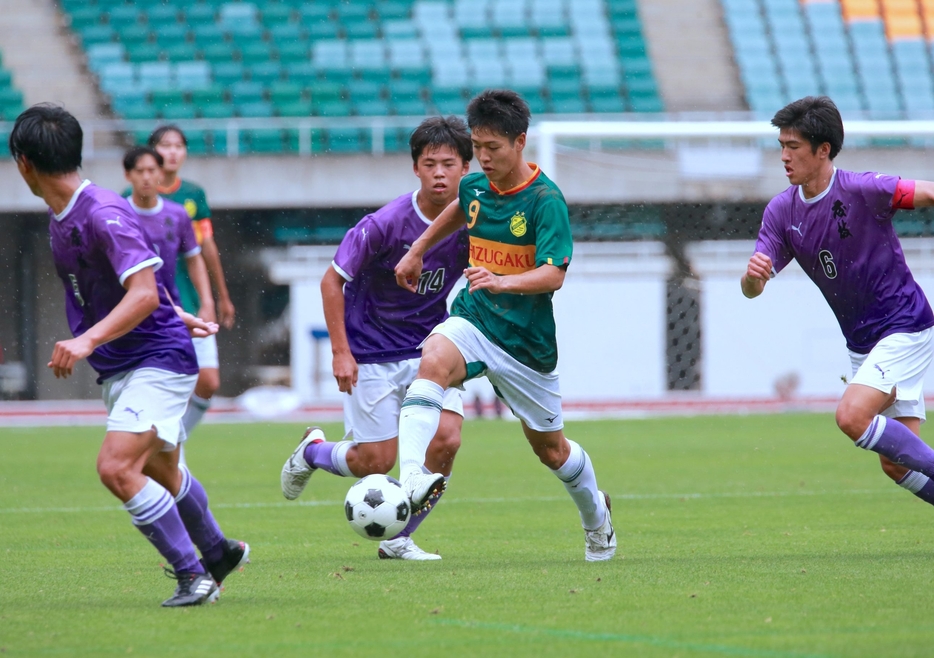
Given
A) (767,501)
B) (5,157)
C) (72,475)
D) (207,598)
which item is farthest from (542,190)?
(5,157)

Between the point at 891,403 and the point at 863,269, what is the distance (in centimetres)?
61

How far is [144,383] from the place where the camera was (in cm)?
443

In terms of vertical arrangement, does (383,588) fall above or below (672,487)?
above

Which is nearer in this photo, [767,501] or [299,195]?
[767,501]

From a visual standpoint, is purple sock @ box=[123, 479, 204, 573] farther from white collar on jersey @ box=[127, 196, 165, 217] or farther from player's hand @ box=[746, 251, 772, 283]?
white collar on jersey @ box=[127, 196, 165, 217]

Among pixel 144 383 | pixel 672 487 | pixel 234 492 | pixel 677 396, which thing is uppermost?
pixel 144 383

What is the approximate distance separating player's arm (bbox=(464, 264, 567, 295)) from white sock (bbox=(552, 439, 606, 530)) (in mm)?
899

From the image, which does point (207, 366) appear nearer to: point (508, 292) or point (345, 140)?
point (508, 292)

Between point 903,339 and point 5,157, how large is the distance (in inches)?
685

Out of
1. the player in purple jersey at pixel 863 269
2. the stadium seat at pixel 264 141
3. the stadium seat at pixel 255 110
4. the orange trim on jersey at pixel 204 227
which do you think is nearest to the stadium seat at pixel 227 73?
the stadium seat at pixel 255 110

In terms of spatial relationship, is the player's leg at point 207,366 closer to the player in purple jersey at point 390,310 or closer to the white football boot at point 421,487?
the player in purple jersey at point 390,310

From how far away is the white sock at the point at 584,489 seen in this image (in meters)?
5.57

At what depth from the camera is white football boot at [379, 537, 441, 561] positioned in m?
5.78

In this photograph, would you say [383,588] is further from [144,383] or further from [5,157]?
[5,157]
